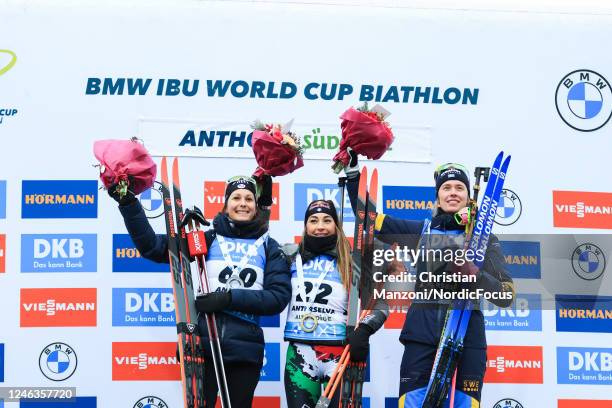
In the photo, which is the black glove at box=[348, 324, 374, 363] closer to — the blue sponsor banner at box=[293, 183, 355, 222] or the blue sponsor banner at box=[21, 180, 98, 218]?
the blue sponsor banner at box=[293, 183, 355, 222]

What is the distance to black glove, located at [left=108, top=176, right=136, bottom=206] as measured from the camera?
442 cm

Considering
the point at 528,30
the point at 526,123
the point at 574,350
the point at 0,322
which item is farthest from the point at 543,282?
the point at 0,322

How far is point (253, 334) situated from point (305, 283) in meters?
0.37

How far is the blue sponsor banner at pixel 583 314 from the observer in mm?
5516

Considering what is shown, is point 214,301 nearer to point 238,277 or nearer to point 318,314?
point 238,277

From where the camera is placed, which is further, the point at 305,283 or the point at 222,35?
the point at 222,35

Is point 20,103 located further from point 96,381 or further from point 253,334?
point 253,334

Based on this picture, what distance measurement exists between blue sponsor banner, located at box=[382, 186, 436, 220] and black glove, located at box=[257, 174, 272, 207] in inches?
32.0

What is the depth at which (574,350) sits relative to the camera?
5508 millimetres

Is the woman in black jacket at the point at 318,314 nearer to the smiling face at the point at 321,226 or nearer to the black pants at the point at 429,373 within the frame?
the smiling face at the point at 321,226

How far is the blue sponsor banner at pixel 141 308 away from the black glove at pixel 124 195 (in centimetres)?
104

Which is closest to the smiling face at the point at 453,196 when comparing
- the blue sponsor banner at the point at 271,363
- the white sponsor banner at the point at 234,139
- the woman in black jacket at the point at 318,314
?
the woman in black jacket at the point at 318,314

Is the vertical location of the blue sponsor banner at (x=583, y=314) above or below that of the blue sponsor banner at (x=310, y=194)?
below

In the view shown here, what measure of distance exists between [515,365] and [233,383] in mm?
1889
